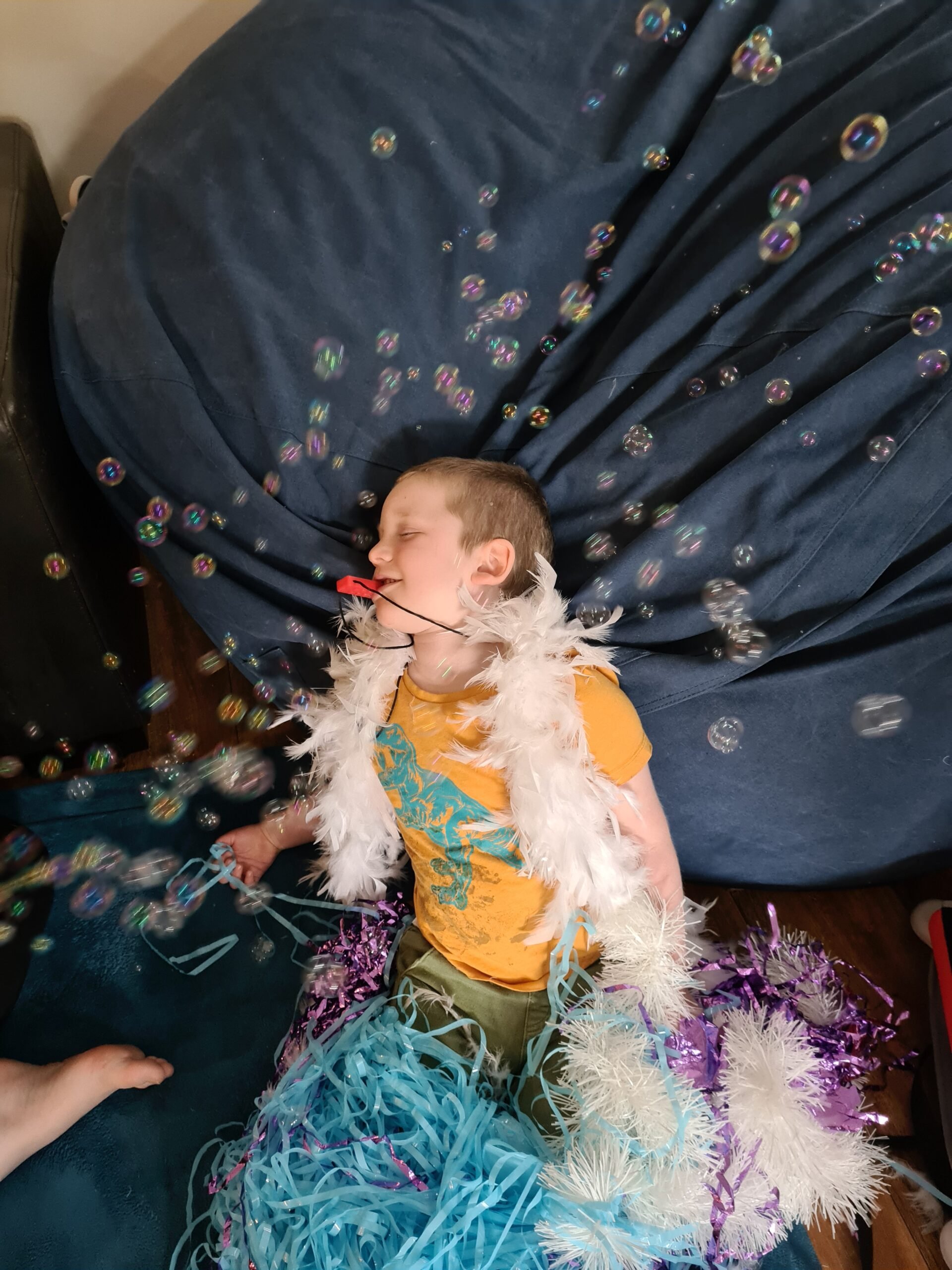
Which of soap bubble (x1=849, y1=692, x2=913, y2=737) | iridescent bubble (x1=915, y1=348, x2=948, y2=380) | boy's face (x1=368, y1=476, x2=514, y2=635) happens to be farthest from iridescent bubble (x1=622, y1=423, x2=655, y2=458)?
soap bubble (x1=849, y1=692, x2=913, y2=737)

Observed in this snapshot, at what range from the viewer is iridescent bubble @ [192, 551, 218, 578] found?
125cm

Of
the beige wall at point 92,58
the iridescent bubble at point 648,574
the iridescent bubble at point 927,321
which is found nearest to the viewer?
the iridescent bubble at point 927,321

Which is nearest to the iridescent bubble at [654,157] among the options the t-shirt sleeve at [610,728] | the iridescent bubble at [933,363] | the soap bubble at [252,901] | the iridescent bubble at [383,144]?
the iridescent bubble at [383,144]

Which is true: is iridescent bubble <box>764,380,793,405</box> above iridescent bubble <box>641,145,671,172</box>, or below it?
below

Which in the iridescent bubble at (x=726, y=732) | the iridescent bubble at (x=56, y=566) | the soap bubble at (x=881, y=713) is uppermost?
the iridescent bubble at (x=56, y=566)

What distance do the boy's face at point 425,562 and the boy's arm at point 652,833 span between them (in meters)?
0.31

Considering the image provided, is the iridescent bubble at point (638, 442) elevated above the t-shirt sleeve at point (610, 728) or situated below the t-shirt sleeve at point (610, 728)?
above

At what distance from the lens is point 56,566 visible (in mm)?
1276

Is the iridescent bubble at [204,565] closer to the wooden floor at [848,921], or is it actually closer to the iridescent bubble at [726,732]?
the wooden floor at [848,921]

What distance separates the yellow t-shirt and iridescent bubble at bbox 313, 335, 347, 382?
0.42 metres

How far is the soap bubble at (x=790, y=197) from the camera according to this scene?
42.4 inches

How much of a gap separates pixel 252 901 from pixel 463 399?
0.89m

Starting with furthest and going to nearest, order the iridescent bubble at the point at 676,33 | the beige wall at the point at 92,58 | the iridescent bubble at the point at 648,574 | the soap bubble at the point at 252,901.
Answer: the beige wall at the point at 92,58, the soap bubble at the point at 252,901, the iridescent bubble at the point at 676,33, the iridescent bubble at the point at 648,574

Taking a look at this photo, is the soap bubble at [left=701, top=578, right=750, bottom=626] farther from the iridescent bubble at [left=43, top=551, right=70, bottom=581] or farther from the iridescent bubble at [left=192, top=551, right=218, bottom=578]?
the iridescent bubble at [left=43, top=551, right=70, bottom=581]
